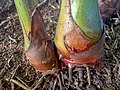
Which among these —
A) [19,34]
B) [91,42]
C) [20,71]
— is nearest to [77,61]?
[91,42]

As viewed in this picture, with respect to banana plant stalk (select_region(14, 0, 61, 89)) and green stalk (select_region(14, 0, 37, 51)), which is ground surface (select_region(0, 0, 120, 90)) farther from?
green stalk (select_region(14, 0, 37, 51))

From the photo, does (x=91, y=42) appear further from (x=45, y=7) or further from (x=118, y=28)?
(x=45, y=7)

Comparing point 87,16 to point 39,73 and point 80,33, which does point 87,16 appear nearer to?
point 80,33

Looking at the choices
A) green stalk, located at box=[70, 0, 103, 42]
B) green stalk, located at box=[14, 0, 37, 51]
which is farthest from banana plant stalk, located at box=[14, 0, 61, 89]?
green stalk, located at box=[70, 0, 103, 42]

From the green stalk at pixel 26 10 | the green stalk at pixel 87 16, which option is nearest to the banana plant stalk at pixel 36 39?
the green stalk at pixel 26 10

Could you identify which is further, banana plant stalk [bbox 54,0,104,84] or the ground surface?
the ground surface

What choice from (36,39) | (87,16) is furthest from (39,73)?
(87,16)
